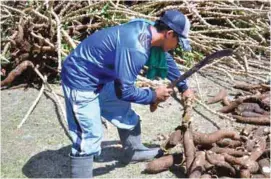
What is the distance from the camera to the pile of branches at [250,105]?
12.5 feet

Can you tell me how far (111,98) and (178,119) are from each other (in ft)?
3.26

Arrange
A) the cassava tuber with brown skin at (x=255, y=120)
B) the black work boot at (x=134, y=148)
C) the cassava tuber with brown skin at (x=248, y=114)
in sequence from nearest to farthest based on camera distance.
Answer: the black work boot at (x=134, y=148)
the cassava tuber with brown skin at (x=255, y=120)
the cassava tuber with brown skin at (x=248, y=114)

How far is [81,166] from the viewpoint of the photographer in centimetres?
287

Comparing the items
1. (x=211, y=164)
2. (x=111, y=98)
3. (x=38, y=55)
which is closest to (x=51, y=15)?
(x=38, y=55)

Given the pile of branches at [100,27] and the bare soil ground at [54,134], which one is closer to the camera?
the bare soil ground at [54,134]

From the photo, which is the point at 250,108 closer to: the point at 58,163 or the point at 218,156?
the point at 218,156

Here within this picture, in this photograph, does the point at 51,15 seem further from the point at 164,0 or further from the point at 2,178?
the point at 2,178

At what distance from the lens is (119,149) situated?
11.4 feet

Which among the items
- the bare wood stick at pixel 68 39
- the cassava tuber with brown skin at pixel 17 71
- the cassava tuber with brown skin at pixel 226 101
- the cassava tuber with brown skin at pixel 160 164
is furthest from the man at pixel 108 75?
the cassava tuber with brown skin at pixel 17 71

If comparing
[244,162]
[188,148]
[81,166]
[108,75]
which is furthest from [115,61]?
[244,162]

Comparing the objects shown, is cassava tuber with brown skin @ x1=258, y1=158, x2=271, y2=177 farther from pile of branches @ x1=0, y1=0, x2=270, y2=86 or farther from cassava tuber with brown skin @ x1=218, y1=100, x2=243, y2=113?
pile of branches @ x1=0, y1=0, x2=270, y2=86

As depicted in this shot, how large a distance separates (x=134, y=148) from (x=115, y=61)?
788 mm

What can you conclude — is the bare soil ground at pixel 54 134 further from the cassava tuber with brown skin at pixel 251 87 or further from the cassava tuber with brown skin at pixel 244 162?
the cassava tuber with brown skin at pixel 244 162

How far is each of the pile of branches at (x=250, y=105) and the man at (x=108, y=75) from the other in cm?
97
